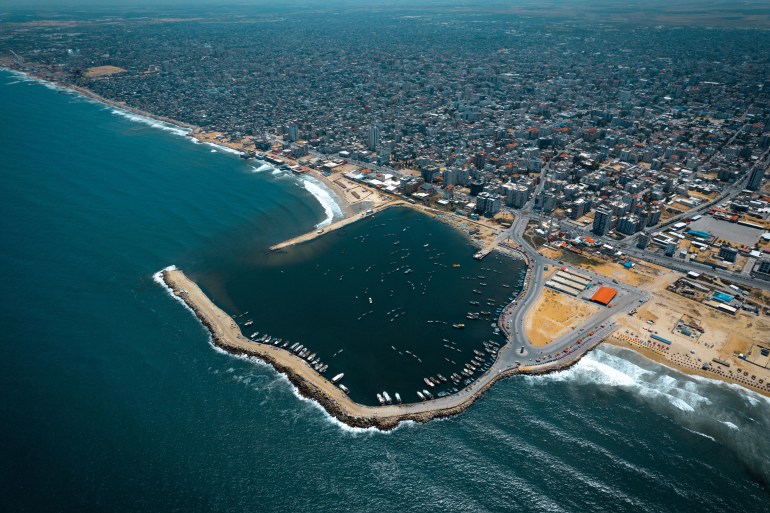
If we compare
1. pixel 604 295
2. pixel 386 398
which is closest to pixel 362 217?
pixel 604 295

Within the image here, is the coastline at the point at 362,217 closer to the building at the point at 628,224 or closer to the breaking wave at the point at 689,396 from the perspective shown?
the breaking wave at the point at 689,396

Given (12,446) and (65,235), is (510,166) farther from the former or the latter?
(12,446)

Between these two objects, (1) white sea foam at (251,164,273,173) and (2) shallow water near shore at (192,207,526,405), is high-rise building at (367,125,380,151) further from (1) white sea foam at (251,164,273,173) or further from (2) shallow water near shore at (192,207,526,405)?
(2) shallow water near shore at (192,207,526,405)

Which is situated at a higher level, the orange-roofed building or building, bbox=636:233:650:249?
building, bbox=636:233:650:249

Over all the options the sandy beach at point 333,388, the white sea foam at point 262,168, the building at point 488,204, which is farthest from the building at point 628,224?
the white sea foam at point 262,168

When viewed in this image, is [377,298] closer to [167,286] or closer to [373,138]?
[167,286]

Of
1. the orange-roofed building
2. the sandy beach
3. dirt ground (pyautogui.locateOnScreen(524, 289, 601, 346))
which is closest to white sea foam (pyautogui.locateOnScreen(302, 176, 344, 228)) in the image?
the sandy beach
